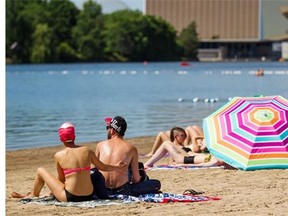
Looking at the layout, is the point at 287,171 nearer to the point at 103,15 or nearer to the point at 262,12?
the point at 103,15

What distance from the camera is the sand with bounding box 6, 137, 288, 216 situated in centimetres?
720

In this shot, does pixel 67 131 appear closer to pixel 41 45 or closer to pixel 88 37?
pixel 41 45

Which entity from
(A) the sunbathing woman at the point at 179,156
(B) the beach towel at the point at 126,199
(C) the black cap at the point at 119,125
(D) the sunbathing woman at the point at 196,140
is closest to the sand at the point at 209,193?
(B) the beach towel at the point at 126,199

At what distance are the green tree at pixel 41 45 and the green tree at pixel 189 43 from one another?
40.0 metres

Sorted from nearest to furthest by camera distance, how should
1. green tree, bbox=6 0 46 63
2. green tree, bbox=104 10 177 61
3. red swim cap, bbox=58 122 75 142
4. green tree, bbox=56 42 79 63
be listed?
red swim cap, bbox=58 122 75 142
green tree, bbox=6 0 46 63
green tree, bbox=56 42 79 63
green tree, bbox=104 10 177 61

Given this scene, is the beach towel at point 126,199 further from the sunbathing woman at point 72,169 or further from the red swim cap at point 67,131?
the red swim cap at point 67,131

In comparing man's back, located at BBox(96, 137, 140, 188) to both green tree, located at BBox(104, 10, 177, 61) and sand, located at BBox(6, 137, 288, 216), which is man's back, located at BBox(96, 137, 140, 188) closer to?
sand, located at BBox(6, 137, 288, 216)

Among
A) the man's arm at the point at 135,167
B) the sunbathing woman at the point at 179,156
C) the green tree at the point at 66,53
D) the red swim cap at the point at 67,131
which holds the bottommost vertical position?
the green tree at the point at 66,53

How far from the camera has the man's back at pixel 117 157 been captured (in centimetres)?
782

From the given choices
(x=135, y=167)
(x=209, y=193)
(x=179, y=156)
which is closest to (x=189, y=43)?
(x=179, y=156)

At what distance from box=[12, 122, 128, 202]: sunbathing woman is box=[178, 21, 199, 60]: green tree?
388ft

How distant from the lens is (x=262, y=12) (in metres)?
146

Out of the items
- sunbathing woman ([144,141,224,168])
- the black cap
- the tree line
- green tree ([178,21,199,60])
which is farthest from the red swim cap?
green tree ([178,21,199,60])

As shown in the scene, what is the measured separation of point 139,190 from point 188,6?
462 feet
